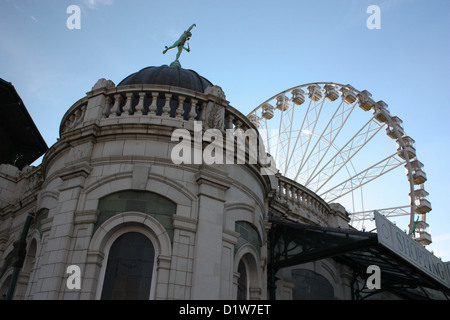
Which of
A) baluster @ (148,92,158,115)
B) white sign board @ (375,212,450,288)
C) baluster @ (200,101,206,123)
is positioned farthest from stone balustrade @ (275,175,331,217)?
baluster @ (148,92,158,115)

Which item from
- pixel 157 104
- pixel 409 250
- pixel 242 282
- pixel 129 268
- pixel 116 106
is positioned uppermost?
pixel 157 104

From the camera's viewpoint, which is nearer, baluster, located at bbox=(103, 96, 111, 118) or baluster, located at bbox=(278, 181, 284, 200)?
baluster, located at bbox=(103, 96, 111, 118)

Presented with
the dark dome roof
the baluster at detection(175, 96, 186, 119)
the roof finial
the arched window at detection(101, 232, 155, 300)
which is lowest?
the arched window at detection(101, 232, 155, 300)

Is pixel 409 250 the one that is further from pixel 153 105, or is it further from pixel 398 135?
pixel 398 135

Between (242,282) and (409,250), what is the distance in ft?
17.4

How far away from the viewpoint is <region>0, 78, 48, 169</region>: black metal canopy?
19.3 m

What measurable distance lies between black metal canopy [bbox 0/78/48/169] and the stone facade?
21.0ft

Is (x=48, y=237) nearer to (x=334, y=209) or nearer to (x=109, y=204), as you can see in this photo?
(x=109, y=204)

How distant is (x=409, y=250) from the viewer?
509 inches

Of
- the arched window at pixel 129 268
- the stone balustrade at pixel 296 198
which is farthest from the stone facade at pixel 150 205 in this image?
the stone balustrade at pixel 296 198

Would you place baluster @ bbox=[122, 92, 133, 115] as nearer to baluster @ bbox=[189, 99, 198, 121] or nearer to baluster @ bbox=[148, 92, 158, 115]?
baluster @ bbox=[148, 92, 158, 115]

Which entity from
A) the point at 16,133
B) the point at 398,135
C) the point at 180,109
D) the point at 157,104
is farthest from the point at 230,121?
the point at 398,135
